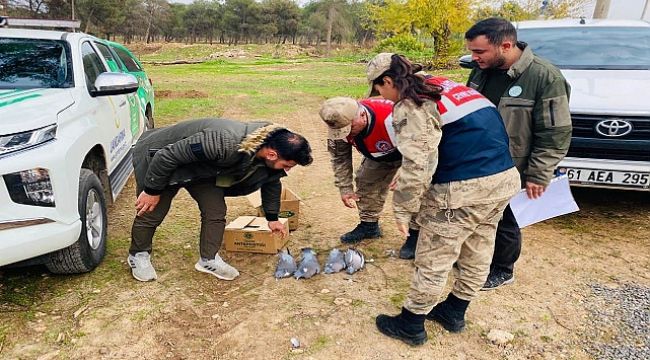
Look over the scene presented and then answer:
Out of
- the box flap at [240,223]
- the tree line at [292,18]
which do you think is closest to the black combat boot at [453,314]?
the box flap at [240,223]

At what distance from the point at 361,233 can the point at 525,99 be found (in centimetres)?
177

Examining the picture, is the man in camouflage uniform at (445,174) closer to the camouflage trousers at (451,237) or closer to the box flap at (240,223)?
the camouflage trousers at (451,237)

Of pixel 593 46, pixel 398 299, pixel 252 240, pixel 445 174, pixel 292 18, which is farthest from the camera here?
pixel 292 18

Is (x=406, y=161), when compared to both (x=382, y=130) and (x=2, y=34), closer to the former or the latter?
(x=382, y=130)

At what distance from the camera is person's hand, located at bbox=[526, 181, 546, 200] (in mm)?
3143

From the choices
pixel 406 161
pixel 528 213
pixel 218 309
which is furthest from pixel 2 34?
pixel 528 213

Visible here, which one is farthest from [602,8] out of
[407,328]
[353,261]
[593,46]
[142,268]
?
[142,268]

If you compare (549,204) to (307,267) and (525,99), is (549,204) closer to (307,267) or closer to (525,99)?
(525,99)

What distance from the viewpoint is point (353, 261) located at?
3631 mm

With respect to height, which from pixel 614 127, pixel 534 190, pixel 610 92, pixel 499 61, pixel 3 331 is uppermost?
pixel 499 61

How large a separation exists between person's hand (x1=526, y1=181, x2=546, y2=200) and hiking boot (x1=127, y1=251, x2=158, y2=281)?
103 inches

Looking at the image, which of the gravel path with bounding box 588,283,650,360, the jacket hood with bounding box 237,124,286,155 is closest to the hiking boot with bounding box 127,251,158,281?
the jacket hood with bounding box 237,124,286,155

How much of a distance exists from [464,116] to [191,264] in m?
2.34

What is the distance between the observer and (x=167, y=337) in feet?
9.25
